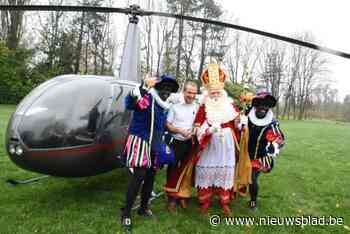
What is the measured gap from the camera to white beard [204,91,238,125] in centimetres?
373

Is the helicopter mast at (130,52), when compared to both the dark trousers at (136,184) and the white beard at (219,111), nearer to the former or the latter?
the white beard at (219,111)

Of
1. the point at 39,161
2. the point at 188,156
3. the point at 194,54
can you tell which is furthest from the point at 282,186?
the point at 194,54

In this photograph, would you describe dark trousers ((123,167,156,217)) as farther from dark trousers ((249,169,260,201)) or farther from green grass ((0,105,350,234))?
dark trousers ((249,169,260,201))

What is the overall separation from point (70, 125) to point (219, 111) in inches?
71.2

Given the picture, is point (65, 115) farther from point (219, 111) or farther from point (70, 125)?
point (219, 111)

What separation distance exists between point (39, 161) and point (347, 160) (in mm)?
8680

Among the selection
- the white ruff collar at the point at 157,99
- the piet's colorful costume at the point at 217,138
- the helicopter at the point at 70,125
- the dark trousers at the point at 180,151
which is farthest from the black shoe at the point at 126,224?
the white ruff collar at the point at 157,99

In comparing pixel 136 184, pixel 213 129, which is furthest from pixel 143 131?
pixel 213 129

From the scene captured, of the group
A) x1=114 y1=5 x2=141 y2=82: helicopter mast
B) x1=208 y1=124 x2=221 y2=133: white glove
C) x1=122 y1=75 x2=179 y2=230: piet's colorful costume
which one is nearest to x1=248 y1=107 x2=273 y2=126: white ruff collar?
x1=208 y1=124 x2=221 y2=133: white glove

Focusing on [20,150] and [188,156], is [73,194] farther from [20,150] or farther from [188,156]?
Answer: [188,156]

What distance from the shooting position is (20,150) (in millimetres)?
3053

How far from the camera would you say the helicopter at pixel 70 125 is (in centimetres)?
307

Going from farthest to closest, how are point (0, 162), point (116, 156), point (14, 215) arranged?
point (0, 162) < point (116, 156) < point (14, 215)

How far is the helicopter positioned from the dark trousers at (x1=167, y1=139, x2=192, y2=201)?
2.31ft
